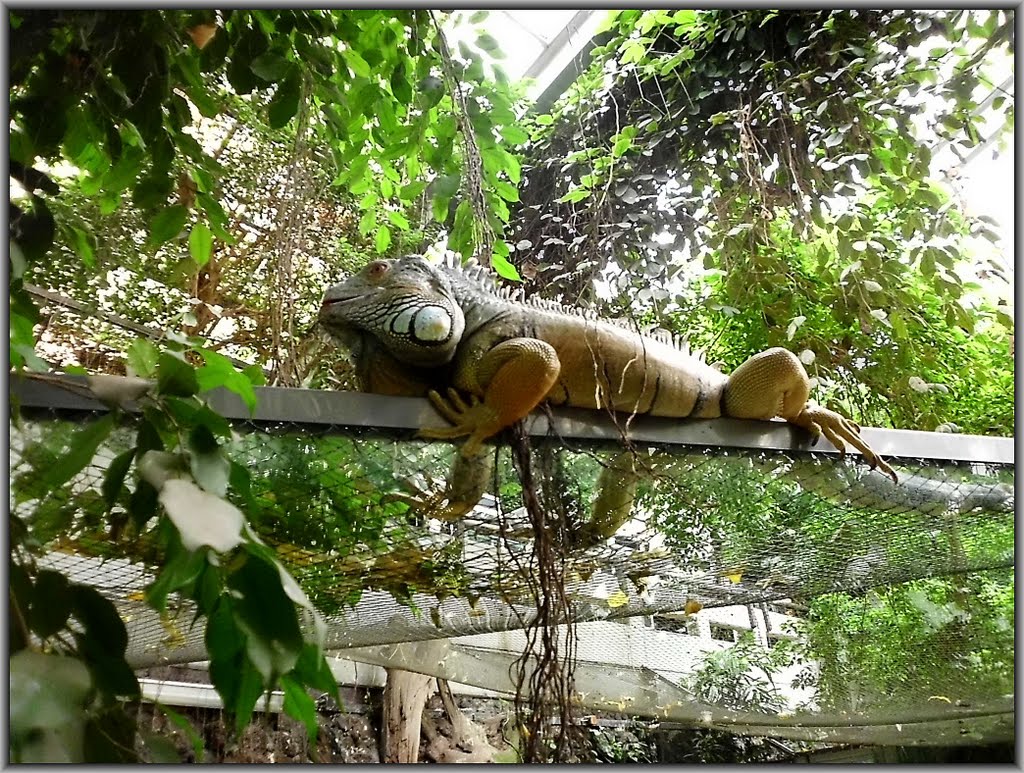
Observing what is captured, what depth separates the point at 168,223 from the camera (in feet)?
4.93

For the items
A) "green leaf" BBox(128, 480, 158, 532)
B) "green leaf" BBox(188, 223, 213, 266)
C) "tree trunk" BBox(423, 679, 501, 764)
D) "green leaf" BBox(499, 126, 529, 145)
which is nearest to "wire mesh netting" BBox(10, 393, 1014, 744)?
"green leaf" BBox(128, 480, 158, 532)

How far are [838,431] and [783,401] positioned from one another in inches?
5.4

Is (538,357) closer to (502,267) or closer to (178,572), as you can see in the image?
(502,267)

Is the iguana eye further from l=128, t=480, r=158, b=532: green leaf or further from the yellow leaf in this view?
the yellow leaf

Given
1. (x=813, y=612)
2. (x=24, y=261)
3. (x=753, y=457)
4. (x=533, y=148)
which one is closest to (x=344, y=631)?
(x=753, y=457)

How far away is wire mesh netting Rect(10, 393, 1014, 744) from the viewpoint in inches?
51.9

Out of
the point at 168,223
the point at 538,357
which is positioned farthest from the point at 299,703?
the point at 168,223

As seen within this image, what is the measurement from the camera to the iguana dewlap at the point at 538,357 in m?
1.46

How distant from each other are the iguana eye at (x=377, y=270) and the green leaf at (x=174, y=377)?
0.82 m

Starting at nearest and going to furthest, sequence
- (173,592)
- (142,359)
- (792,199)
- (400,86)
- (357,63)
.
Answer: (173,592), (142,359), (400,86), (357,63), (792,199)

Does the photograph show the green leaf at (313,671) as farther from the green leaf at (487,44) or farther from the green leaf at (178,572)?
the green leaf at (487,44)

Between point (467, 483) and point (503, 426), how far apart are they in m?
0.15

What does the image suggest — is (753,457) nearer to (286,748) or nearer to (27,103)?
(27,103)

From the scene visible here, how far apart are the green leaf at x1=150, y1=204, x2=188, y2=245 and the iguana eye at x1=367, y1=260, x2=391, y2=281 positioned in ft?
1.29
